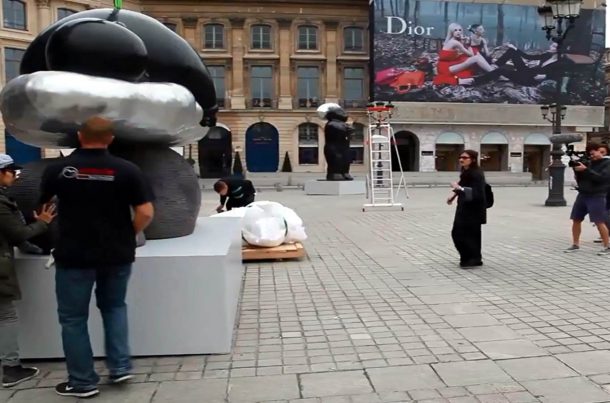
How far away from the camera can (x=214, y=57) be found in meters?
46.8

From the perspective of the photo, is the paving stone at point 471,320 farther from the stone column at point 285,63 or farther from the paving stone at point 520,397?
the stone column at point 285,63

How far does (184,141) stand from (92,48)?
148cm

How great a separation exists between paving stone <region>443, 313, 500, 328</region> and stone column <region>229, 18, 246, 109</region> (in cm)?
4323

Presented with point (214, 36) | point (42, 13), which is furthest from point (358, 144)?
point (42, 13)

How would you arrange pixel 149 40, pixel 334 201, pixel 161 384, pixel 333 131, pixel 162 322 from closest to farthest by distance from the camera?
pixel 161 384
pixel 162 322
pixel 149 40
pixel 334 201
pixel 333 131

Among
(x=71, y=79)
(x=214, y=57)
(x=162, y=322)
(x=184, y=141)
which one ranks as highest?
(x=214, y=57)

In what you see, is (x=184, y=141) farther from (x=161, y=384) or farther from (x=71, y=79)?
(x=161, y=384)

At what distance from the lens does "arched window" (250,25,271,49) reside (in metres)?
47.3

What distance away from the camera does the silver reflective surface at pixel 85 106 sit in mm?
4160

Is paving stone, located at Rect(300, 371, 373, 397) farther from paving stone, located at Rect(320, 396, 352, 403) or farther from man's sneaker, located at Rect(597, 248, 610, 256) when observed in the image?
man's sneaker, located at Rect(597, 248, 610, 256)

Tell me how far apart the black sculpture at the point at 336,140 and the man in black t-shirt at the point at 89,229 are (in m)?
19.1

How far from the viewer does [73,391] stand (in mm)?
3391

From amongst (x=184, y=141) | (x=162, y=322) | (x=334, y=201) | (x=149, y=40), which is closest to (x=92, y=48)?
(x=149, y=40)

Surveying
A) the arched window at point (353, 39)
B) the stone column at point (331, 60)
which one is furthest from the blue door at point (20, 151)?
the arched window at point (353, 39)
